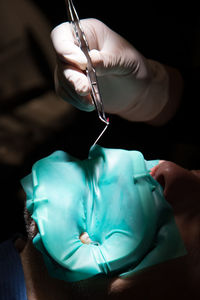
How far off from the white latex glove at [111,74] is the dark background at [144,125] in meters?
0.09

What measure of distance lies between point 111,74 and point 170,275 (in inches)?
27.2

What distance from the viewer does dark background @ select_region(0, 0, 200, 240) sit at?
121 centimetres

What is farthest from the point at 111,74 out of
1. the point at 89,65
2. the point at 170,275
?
the point at 170,275

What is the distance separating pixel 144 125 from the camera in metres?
1.34

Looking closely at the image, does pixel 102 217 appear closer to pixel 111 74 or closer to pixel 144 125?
pixel 111 74

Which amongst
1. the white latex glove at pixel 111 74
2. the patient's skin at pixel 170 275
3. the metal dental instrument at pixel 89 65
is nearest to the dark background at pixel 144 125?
the white latex glove at pixel 111 74

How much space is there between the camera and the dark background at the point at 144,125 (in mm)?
1206

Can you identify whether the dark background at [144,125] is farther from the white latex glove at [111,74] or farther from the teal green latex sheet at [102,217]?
the teal green latex sheet at [102,217]

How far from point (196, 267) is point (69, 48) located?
66cm

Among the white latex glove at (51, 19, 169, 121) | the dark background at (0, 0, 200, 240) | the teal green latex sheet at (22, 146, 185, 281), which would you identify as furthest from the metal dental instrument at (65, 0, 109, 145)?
the dark background at (0, 0, 200, 240)

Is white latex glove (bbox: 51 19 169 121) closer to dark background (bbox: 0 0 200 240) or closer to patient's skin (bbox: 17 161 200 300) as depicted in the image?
dark background (bbox: 0 0 200 240)

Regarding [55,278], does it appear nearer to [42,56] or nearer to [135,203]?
[135,203]

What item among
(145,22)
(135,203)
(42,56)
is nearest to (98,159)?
(135,203)

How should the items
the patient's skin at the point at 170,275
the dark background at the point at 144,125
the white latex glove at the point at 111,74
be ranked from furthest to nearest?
the dark background at the point at 144,125 < the white latex glove at the point at 111,74 < the patient's skin at the point at 170,275
